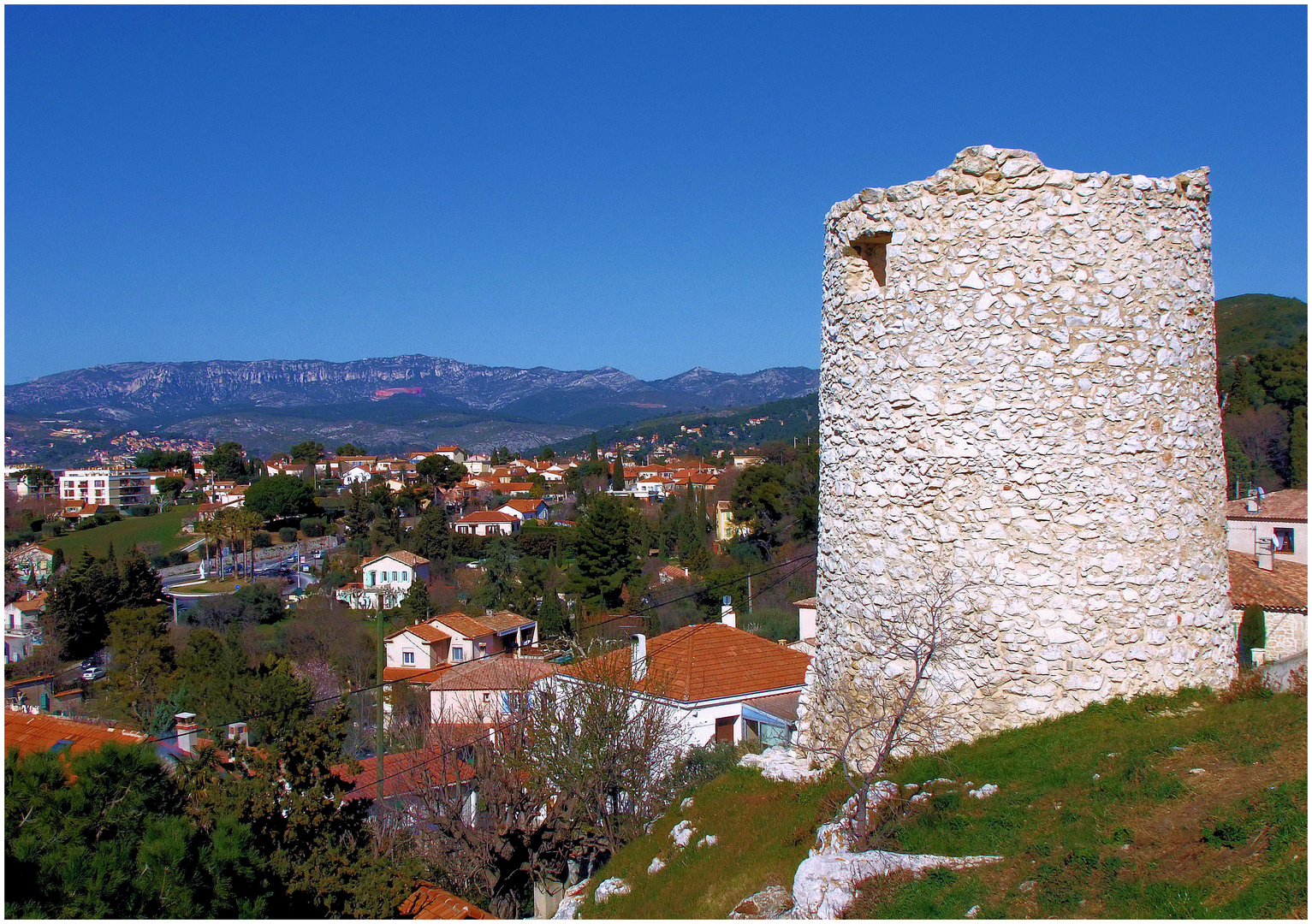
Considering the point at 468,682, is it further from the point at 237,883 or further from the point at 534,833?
the point at 237,883

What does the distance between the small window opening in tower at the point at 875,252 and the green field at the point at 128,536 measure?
58.3 meters

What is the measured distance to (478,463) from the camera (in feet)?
420

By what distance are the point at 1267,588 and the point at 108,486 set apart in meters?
98.6

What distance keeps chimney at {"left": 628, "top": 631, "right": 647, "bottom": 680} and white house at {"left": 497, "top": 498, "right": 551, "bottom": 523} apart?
54.6 metres

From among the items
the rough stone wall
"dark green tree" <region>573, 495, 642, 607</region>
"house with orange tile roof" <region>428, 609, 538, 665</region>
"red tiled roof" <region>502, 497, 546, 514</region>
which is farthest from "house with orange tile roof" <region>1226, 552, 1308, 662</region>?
"red tiled roof" <region>502, 497, 546, 514</region>

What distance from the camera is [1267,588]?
43.2 ft

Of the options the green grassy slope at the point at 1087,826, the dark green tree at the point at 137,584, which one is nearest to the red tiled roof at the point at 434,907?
the green grassy slope at the point at 1087,826

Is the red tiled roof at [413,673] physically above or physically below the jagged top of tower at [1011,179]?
below

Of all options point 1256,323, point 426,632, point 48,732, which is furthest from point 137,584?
point 1256,323

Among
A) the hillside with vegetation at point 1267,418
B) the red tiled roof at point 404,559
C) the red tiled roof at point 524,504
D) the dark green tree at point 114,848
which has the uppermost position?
the hillside with vegetation at point 1267,418

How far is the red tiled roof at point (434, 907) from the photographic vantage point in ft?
28.2

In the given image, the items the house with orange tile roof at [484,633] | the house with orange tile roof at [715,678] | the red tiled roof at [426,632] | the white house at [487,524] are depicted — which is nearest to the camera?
the house with orange tile roof at [715,678]

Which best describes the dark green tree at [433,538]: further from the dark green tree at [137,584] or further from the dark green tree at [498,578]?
the dark green tree at [137,584]

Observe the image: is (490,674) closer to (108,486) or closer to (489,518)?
(489,518)
